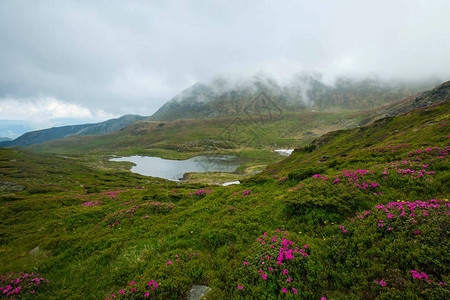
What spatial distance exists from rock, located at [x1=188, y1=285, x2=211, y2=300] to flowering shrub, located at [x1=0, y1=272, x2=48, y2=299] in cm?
883

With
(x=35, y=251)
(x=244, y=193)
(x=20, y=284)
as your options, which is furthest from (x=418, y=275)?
(x=35, y=251)

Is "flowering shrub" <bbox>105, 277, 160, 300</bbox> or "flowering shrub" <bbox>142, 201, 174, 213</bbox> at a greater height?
"flowering shrub" <bbox>105, 277, 160, 300</bbox>

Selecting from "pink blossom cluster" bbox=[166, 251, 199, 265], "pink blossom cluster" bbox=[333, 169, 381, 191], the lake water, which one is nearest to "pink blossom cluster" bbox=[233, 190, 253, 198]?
"pink blossom cluster" bbox=[333, 169, 381, 191]

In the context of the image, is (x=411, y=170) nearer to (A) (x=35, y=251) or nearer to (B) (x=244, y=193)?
(B) (x=244, y=193)

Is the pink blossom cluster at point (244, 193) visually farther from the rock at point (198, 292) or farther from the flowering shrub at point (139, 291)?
the flowering shrub at point (139, 291)

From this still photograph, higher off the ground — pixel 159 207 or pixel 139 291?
pixel 139 291

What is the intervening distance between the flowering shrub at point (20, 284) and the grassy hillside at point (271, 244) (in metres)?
0.07

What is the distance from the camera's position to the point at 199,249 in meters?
10.5

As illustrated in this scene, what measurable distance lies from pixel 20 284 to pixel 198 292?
33.5 feet

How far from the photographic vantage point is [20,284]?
30.3 feet

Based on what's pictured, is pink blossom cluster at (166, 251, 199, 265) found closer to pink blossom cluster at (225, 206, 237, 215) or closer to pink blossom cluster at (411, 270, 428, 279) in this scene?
pink blossom cluster at (225, 206, 237, 215)

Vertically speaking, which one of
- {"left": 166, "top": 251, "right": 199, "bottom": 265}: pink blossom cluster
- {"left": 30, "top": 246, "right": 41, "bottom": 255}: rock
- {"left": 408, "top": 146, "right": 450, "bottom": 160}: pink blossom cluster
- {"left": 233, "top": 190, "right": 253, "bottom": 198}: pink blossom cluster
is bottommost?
{"left": 30, "top": 246, "right": 41, "bottom": 255}: rock

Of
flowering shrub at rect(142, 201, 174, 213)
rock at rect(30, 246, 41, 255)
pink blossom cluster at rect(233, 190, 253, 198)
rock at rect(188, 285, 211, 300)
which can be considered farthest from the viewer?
pink blossom cluster at rect(233, 190, 253, 198)

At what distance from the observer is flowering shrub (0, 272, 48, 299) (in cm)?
872
